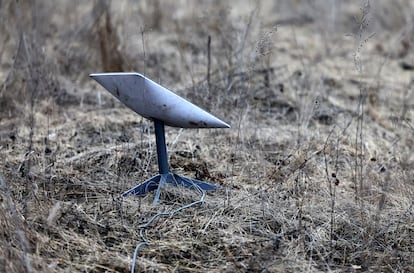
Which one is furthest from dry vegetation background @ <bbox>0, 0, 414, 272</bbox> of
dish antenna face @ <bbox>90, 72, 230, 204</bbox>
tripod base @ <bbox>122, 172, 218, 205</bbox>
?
dish antenna face @ <bbox>90, 72, 230, 204</bbox>

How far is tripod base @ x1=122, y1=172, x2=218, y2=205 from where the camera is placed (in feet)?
12.2

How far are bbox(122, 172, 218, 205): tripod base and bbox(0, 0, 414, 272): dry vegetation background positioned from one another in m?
0.05

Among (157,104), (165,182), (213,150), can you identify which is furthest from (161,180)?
(213,150)

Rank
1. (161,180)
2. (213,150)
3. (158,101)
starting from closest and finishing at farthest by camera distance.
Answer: (158,101) → (161,180) → (213,150)

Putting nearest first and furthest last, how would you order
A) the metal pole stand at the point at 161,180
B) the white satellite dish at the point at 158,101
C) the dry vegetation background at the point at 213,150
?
the dry vegetation background at the point at 213,150 < the white satellite dish at the point at 158,101 < the metal pole stand at the point at 161,180

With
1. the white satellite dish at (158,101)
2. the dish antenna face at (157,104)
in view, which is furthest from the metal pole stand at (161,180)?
the white satellite dish at (158,101)

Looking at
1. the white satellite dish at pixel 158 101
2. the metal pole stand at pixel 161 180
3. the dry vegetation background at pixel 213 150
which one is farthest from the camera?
the metal pole stand at pixel 161 180

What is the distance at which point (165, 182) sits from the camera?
12.2ft

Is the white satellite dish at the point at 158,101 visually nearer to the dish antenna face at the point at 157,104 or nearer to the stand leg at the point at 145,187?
the dish antenna face at the point at 157,104

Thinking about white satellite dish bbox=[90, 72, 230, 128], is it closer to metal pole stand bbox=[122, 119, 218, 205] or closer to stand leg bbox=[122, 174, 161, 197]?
metal pole stand bbox=[122, 119, 218, 205]

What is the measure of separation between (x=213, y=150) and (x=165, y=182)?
0.96 meters

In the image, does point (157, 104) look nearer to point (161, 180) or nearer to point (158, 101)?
point (158, 101)

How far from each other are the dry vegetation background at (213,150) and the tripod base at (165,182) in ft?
0.17

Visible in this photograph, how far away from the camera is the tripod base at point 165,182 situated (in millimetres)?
3711
